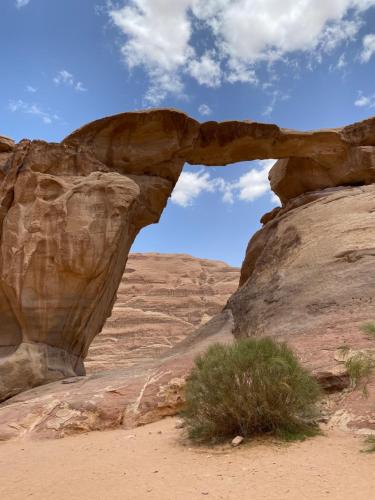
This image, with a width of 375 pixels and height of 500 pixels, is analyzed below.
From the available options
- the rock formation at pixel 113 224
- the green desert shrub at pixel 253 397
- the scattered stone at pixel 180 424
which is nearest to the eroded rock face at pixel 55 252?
the rock formation at pixel 113 224

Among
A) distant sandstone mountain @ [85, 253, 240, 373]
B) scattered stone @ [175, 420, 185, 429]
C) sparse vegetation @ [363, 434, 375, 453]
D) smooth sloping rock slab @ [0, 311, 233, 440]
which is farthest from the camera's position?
distant sandstone mountain @ [85, 253, 240, 373]

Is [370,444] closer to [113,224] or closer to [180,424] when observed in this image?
[180,424]

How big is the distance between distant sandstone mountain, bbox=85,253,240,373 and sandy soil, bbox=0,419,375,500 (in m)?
27.4

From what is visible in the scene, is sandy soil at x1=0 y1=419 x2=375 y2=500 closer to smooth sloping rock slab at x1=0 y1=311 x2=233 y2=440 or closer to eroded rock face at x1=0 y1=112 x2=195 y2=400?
smooth sloping rock slab at x1=0 y1=311 x2=233 y2=440

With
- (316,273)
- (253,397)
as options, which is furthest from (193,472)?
(316,273)

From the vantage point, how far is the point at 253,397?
5234 millimetres

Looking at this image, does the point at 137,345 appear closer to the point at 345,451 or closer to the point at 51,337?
the point at 51,337

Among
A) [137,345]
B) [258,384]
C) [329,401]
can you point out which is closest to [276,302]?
[329,401]

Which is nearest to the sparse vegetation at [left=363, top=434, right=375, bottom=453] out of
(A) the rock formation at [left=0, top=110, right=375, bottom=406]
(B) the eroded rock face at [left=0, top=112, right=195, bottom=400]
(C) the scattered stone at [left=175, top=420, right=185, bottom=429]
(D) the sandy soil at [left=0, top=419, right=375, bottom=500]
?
(D) the sandy soil at [left=0, top=419, right=375, bottom=500]

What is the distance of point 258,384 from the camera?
211 inches

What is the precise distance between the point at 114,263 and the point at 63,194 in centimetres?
219

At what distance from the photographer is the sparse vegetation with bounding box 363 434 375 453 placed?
4.39 m

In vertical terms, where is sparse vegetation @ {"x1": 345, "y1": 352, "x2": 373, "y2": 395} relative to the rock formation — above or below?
below

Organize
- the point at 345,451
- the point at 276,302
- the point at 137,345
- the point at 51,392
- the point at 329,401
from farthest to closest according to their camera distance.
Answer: the point at 137,345 < the point at 276,302 < the point at 51,392 < the point at 329,401 < the point at 345,451
